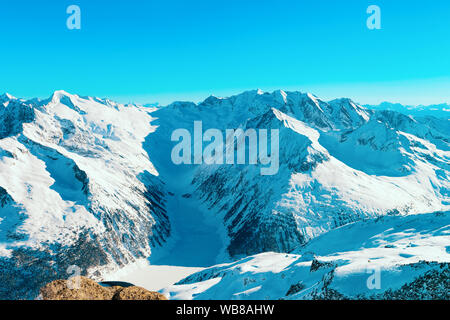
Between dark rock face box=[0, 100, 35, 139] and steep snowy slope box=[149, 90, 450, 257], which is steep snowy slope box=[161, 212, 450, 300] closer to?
steep snowy slope box=[149, 90, 450, 257]

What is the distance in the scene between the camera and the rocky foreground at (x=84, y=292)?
65.9 ft

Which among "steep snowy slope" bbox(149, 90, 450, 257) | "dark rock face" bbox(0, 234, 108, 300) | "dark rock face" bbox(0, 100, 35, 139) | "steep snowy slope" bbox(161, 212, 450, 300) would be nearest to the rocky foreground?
"steep snowy slope" bbox(161, 212, 450, 300)

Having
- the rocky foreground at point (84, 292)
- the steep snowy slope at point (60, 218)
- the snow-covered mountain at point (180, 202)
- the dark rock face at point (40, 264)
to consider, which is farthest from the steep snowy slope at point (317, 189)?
the rocky foreground at point (84, 292)

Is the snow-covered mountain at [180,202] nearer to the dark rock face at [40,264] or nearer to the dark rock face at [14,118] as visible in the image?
the dark rock face at [40,264]

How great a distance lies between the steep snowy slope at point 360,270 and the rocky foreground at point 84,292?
21.3 meters

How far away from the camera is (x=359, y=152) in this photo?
192000mm

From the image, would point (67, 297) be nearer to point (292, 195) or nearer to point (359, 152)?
point (292, 195)

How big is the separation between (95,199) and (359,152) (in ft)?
565

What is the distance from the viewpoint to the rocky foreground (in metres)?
20.1

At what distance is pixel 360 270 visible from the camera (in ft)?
104

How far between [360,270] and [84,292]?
29.4m

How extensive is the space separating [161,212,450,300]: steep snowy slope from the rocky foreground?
21276 millimetres

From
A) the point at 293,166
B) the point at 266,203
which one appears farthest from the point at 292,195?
the point at 293,166
